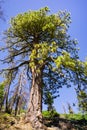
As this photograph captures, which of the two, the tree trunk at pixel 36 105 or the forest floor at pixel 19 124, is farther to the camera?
the tree trunk at pixel 36 105

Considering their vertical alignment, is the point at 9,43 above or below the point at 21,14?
below

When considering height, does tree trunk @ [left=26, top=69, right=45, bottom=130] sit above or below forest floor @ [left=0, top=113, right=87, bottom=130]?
above

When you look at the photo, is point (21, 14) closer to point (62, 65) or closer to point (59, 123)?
point (62, 65)

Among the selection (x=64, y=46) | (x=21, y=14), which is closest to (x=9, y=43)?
(x=21, y=14)

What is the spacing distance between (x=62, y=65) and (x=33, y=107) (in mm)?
3617

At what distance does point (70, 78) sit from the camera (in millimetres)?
21203

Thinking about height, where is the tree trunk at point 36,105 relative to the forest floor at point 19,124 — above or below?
above

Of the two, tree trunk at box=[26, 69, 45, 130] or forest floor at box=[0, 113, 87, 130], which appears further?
tree trunk at box=[26, 69, 45, 130]

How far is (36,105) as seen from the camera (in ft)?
62.4

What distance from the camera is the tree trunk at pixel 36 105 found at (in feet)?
58.9

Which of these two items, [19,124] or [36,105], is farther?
[36,105]

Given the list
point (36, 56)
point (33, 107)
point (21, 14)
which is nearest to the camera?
point (33, 107)

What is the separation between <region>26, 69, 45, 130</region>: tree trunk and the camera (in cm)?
1796

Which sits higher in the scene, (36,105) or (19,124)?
(36,105)
